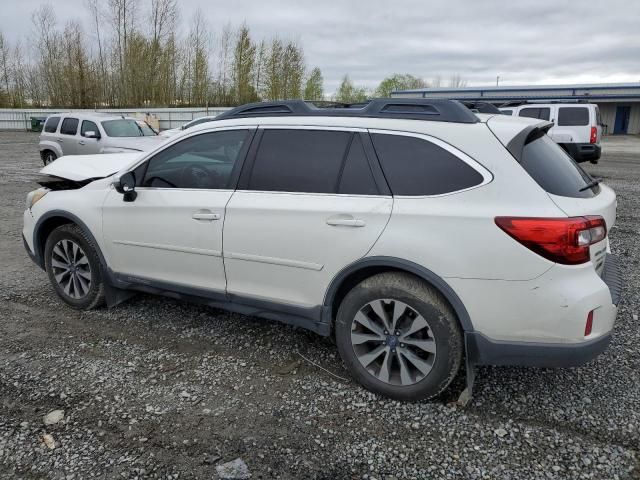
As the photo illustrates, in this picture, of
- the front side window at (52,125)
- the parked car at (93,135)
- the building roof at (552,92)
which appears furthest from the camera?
the building roof at (552,92)

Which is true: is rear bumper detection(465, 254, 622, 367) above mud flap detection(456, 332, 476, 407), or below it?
above

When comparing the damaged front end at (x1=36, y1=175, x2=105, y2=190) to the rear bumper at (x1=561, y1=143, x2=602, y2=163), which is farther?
the rear bumper at (x1=561, y1=143, x2=602, y2=163)

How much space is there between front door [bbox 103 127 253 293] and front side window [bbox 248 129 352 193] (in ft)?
0.68

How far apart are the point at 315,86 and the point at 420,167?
229ft

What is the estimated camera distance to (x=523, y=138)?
288 cm

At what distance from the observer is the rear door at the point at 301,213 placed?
3.04m

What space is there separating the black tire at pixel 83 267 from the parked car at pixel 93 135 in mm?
7946

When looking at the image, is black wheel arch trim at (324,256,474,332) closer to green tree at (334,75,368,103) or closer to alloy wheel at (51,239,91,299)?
alloy wheel at (51,239,91,299)

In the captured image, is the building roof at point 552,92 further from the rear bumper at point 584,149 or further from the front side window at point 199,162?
the front side window at point 199,162

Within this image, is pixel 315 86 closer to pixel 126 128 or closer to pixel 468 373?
pixel 126 128

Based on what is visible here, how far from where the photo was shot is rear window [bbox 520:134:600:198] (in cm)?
277

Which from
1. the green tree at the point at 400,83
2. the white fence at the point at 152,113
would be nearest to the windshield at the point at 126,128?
the white fence at the point at 152,113

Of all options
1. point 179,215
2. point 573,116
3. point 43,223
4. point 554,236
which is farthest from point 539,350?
point 573,116

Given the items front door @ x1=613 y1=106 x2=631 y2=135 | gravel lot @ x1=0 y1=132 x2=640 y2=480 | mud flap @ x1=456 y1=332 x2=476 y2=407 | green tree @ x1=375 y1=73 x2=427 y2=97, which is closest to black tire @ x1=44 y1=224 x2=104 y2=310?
gravel lot @ x1=0 y1=132 x2=640 y2=480
